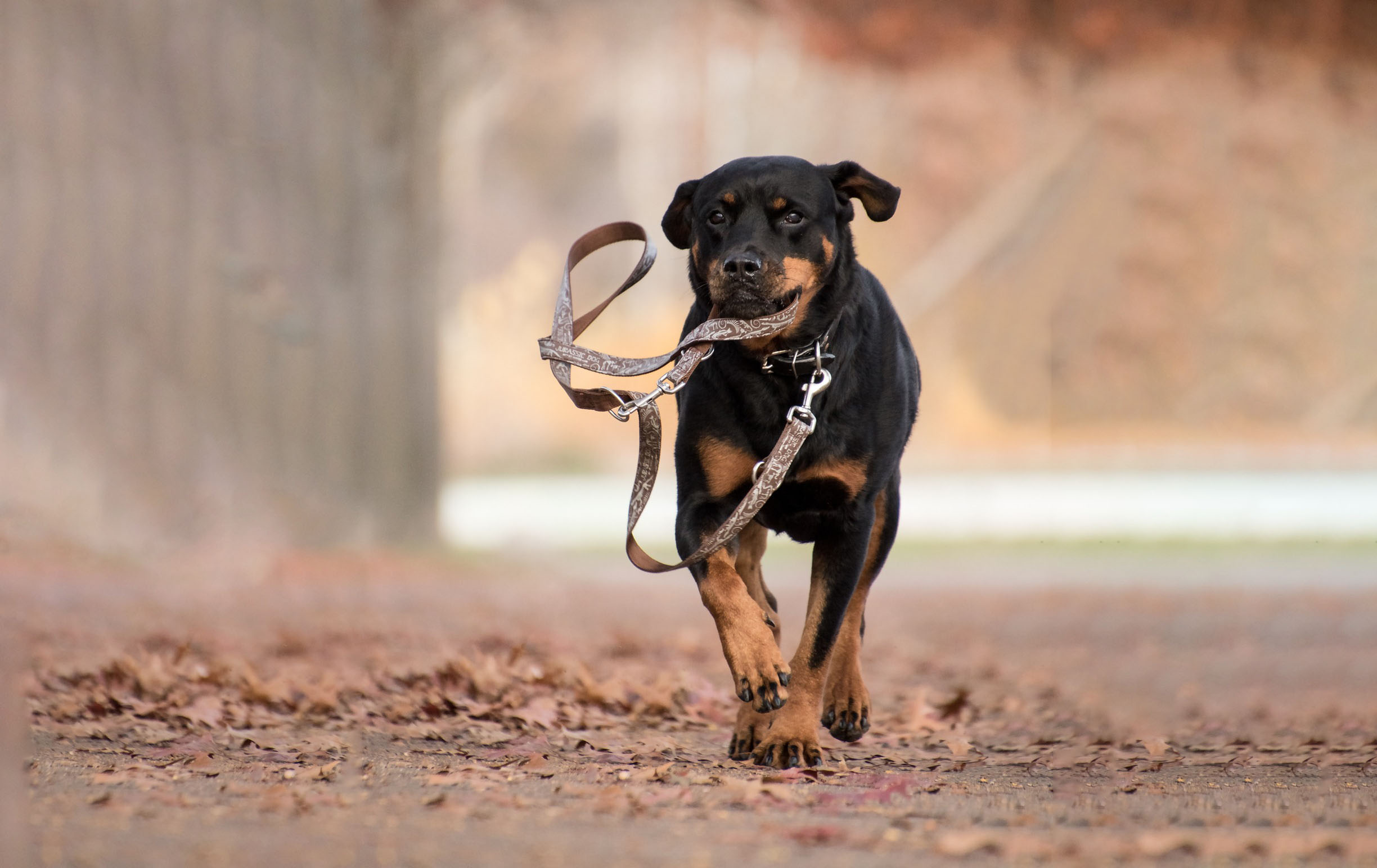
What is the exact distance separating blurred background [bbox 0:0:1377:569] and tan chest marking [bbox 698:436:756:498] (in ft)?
18.5

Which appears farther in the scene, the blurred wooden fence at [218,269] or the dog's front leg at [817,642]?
the blurred wooden fence at [218,269]

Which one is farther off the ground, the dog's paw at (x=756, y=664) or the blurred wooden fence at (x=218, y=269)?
the blurred wooden fence at (x=218, y=269)

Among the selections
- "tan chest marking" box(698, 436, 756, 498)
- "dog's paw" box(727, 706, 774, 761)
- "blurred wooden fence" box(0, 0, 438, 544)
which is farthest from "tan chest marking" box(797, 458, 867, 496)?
"blurred wooden fence" box(0, 0, 438, 544)

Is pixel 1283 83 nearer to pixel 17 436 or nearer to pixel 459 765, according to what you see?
pixel 17 436

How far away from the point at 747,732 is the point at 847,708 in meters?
0.32

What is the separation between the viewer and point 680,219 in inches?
134

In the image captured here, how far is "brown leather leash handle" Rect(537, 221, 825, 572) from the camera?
9.66ft

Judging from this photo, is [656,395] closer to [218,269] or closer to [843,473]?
[843,473]

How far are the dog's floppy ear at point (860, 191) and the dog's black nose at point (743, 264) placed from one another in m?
0.39

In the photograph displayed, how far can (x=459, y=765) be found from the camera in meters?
3.06

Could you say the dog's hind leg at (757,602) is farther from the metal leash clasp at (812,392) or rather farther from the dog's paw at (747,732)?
the metal leash clasp at (812,392)

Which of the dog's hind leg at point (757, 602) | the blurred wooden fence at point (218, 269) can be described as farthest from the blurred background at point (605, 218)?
the dog's hind leg at point (757, 602)

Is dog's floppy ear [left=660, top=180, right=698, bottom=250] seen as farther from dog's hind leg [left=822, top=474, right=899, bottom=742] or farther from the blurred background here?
the blurred background

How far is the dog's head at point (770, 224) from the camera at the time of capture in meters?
2.95
